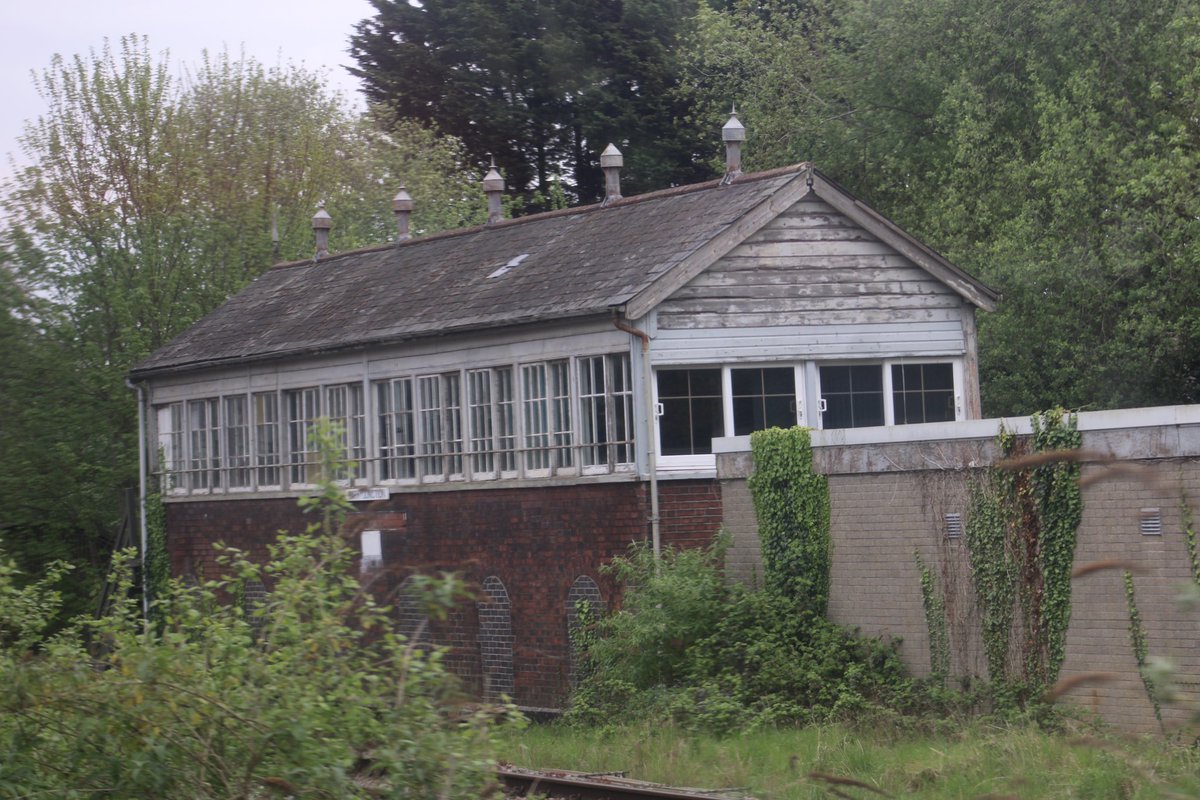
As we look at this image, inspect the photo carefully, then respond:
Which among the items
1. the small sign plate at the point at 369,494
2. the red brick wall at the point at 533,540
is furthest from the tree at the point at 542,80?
the red brick wall at the point at 533,540

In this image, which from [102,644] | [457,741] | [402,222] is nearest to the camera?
[457,741]

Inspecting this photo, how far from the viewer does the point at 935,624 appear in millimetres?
14289

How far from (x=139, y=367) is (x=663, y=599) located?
42.1ft

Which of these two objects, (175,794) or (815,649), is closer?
(175,794)

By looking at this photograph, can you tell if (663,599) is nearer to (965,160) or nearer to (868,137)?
(965,160)

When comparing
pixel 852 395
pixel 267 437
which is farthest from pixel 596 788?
pixel 267 437

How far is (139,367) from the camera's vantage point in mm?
24906

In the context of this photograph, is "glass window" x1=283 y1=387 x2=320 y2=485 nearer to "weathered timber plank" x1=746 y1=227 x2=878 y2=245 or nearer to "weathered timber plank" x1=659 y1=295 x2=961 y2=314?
→ "weathered timber plank" x1=659 y1=295 x2=961 y2=314

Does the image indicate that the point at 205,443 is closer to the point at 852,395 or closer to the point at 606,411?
the point at 606,411

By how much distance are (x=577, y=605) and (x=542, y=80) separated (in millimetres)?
27212

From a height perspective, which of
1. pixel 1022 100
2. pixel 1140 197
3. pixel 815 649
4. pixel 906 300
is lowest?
pixel 815 649

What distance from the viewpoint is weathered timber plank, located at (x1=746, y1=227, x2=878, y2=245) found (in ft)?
58.2

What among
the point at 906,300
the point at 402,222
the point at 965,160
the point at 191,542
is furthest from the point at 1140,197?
the point at 191,542

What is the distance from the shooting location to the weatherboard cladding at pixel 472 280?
1775 centimetres
